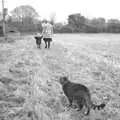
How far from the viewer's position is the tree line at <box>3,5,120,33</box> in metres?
51.2

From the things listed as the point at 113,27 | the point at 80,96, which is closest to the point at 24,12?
the point at 113,27

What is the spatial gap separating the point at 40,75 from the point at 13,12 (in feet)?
191

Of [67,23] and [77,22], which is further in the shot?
[67,23]

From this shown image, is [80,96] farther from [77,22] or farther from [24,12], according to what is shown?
[24,12]

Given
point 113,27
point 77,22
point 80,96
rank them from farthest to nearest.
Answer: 1. point 77,22
2. point 113,27
3. point 80,96

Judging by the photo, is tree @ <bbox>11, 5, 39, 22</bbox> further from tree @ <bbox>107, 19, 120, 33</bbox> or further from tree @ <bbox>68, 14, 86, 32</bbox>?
tree @ <bbox>107, 19, 120, 33</bbox>

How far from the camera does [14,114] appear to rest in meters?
2.99

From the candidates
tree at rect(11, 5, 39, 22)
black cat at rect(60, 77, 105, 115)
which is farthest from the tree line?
black cat at rect(60, 77, 105, 115)

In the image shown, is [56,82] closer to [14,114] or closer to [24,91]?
[24,91]

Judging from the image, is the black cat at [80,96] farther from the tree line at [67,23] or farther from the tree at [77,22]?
the tree at [77,22]

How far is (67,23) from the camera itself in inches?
2488

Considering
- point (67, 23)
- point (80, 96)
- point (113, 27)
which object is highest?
point (67, 23)

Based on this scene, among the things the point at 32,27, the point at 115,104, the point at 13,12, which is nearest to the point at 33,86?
the point at 115,104

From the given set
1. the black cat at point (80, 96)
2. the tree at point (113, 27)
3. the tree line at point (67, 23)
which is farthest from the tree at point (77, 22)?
the black cat at point (80, 96)
